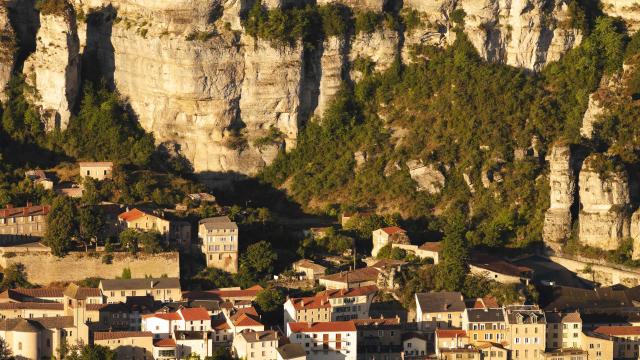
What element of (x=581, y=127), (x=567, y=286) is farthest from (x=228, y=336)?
(x=581, y=127)

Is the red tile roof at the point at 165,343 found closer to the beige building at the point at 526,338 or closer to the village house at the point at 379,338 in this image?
the village house at the point at 379,338

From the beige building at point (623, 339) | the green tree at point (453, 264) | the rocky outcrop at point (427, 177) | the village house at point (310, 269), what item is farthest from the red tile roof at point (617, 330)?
the rocky outcrop at point (427, 177)

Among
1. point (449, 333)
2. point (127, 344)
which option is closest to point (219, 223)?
point (127, 344)

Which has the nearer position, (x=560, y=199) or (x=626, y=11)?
(x=560, y=199)

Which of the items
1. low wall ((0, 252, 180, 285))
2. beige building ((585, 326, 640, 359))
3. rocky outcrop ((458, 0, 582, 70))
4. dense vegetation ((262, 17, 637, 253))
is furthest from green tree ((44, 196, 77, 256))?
rocky outcrop ((458, 0, 582, 70))

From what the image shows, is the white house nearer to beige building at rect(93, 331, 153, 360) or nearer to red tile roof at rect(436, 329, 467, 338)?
beige building at rect(93, 331, 153, 360)

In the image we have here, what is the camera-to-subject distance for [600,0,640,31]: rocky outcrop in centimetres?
12456

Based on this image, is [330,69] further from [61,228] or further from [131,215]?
[61,228]

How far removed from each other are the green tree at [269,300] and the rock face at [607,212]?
45.6ft

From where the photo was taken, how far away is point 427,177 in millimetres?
119375

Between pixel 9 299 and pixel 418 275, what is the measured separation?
49.3 ft

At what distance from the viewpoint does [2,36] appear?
122m

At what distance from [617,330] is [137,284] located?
1719cm

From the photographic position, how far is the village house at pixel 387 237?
114 metres
